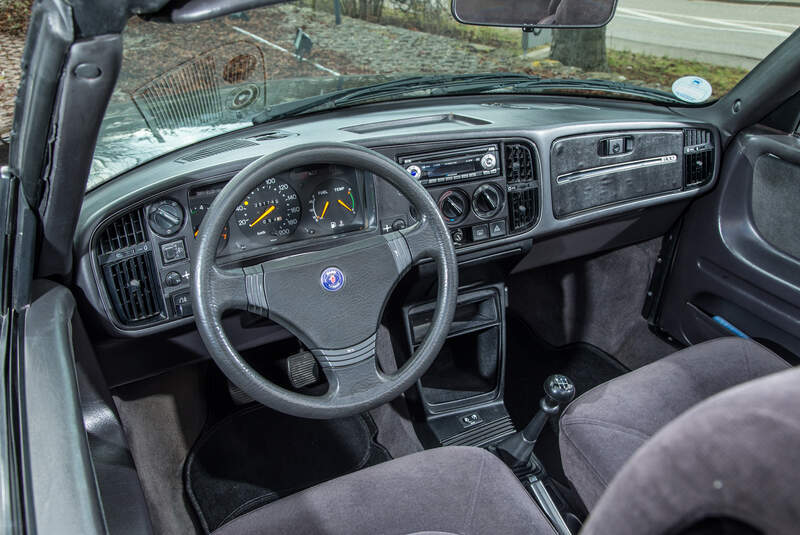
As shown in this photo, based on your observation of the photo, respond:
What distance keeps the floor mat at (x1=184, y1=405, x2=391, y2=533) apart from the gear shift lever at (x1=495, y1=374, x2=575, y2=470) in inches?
19.3

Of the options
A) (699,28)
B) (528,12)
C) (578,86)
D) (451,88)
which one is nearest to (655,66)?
(699,28)

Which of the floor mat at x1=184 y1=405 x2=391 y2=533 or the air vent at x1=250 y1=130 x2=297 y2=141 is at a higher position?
the air vent at x1=250 y1=130 x2=297 y2=141

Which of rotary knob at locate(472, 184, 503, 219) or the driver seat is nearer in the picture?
the driver seat

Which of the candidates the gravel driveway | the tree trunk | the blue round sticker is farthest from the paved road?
the gravel driveway

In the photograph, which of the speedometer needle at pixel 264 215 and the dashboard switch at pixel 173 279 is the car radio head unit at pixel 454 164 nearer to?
the speedometer needle at pixel 264 215

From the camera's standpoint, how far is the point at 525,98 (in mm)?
2547

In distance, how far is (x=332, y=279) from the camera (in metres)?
1.49

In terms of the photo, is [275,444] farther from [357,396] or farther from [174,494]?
[357,396]

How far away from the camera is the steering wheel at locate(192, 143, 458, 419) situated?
1341 millimetres

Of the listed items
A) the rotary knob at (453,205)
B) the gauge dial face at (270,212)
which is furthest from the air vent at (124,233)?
the rotary knob at (453,205)

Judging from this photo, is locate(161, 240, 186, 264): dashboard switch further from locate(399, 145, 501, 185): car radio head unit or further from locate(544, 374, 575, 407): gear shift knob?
locate(544, 374, 575, 407): gear shift knob

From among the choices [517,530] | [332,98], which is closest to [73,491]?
[517,530]

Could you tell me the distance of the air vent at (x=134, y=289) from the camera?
5.22ft

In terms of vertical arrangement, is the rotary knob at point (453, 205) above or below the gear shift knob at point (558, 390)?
above
